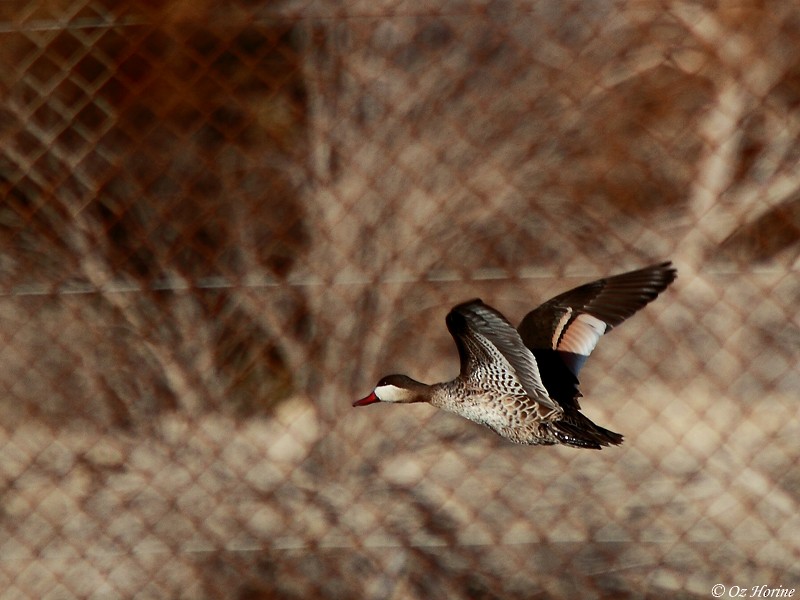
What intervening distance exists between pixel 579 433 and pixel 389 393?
1.04 ft

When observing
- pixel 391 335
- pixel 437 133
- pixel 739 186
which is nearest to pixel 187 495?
pixel 391 335

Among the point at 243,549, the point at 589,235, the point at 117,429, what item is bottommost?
the point at 243,549

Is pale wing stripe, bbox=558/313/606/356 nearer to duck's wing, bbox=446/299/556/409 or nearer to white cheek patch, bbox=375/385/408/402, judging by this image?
duck's wing, bbox=446/299/556/409

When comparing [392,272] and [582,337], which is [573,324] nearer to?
[582,337]

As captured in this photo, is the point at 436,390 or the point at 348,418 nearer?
the point at 436,390

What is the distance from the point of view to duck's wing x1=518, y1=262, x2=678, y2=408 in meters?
1.34

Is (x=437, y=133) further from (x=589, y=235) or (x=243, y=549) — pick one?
(x=243, y=549)

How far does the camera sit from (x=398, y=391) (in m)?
1.48

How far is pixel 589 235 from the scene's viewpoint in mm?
1689

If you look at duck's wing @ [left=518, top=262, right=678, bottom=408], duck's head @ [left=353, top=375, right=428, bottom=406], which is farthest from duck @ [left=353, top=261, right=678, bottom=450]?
duck's head @ [left=353, top=375, right=428, bottom=406]

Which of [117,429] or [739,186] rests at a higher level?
[739,186]

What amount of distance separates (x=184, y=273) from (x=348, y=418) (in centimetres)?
40

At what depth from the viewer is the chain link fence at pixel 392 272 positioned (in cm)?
165

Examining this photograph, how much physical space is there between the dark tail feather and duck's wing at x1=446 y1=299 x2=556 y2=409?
36mm
